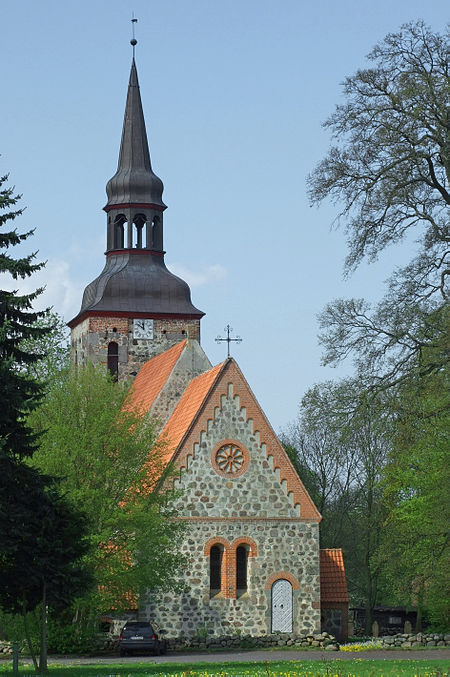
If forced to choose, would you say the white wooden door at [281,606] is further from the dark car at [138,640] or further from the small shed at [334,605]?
the dark car at [138,640]

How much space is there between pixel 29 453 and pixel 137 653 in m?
13.7

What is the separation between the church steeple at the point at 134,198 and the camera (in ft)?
165

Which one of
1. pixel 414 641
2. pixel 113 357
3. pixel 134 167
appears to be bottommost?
pixel 414 641

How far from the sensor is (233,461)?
37.6 metres

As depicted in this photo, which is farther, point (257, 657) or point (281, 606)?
point (281, 606)

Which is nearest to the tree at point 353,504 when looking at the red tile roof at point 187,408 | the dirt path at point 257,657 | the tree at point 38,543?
the red tile roof at point 187,408

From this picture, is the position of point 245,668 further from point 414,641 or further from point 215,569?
point 414,641

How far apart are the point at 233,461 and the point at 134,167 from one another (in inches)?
726

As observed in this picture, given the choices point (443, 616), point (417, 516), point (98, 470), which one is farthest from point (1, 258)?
point (443, 616)

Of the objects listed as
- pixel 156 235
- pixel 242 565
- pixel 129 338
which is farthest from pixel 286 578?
pixel 156 235

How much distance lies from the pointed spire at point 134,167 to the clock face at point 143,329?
196 inches

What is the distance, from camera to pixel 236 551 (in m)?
37.1

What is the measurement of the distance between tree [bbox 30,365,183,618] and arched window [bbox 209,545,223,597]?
328cm

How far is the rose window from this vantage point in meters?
37.4
